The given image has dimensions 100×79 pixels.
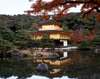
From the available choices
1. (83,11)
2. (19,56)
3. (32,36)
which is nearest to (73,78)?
(83,11)

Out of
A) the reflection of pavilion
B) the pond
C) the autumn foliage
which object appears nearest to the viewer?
the autumn foliage

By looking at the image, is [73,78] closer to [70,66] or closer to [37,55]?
[70,66]

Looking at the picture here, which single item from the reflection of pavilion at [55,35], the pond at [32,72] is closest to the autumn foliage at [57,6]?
the pond at [32,72]

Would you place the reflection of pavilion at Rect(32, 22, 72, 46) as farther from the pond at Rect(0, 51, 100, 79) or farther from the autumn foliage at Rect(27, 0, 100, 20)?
the autumn foliage at Rect(27, 0, 100, 20)

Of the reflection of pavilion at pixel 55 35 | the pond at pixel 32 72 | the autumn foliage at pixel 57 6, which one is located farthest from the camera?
the reflection of pavilion at pixel 55 35

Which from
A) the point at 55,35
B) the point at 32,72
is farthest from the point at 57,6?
the point at 55,35

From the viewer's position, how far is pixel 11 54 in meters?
27.9

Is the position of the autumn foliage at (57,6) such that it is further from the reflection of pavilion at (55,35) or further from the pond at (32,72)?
the reflection of pavilion at (55,35)

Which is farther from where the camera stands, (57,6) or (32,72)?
(32,72)

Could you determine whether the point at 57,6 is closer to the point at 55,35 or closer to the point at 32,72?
the point at 32,72

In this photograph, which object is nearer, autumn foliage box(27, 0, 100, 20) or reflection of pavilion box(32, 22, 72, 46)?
autumn foliage box(27, 0, 100, 20)

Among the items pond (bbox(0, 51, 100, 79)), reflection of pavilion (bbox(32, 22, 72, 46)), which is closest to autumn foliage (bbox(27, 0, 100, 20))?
pond (bbox(0, 51, 100, 79))

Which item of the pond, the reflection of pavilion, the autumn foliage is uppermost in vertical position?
the autumn foliage

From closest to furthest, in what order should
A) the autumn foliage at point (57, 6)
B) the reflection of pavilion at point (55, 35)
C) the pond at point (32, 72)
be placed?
the autumn foliage at point (57, 6)
the pond at point (32, 72)
the reflection of pavilion at point (55, 35)
